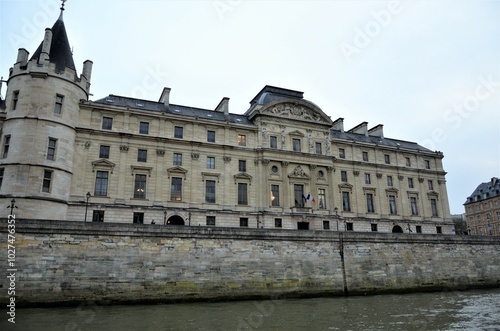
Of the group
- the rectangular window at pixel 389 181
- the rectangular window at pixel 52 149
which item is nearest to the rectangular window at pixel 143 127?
the rectangular window at pixel 52 149

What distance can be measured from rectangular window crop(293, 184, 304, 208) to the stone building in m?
0.14

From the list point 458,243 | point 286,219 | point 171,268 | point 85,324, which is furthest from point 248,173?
point 85,324

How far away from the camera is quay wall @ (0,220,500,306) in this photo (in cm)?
2098

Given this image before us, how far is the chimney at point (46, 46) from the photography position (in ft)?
106

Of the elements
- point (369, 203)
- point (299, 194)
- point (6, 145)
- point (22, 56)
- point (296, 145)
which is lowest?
point (369, 203)

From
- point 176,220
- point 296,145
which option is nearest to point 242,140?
point 296,145

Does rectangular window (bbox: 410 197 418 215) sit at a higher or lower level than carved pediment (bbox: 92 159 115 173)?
lower

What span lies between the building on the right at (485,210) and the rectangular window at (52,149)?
254 feet

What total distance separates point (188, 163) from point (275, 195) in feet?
33.3

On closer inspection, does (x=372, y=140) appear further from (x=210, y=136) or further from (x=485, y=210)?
(x=485, y=210)

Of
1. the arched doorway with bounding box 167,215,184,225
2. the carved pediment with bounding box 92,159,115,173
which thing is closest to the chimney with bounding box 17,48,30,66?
the carved pediment with bounding box 92,159,115,173

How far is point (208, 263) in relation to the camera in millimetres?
24156

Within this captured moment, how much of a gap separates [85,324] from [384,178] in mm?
40416

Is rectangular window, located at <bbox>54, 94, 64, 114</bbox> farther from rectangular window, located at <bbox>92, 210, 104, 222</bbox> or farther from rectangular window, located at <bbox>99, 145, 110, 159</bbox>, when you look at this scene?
rectangular window, located at <bbox>92, 210, 104, 222</bbox>
